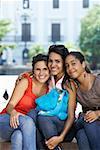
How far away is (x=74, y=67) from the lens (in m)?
1.88

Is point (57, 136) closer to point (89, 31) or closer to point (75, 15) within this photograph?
point (89, 31)

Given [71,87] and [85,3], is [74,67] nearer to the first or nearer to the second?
[71,87]

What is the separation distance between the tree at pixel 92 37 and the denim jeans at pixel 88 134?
14.9 metres

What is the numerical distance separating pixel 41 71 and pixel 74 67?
19cm

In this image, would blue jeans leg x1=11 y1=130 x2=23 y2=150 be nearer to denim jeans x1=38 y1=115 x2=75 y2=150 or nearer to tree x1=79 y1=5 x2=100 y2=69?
denim jeans x1=38 y1=115 x2=75 y2=150

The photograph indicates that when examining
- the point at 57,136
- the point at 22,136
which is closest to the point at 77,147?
the point at 57,136

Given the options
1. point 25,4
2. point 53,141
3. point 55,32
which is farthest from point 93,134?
point 55,32

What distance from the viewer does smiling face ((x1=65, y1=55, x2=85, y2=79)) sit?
1877 millimetres

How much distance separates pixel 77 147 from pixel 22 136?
1.08 feet

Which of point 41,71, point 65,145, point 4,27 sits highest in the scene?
point 4,27

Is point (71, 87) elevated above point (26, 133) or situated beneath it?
elevated above

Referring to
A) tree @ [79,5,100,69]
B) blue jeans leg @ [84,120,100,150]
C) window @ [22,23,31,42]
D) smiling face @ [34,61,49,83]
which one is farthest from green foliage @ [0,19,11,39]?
blue jeans leg @ [84,120,100,150]

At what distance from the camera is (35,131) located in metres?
1.82

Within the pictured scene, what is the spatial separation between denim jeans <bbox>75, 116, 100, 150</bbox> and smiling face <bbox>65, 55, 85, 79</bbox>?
0.22m
